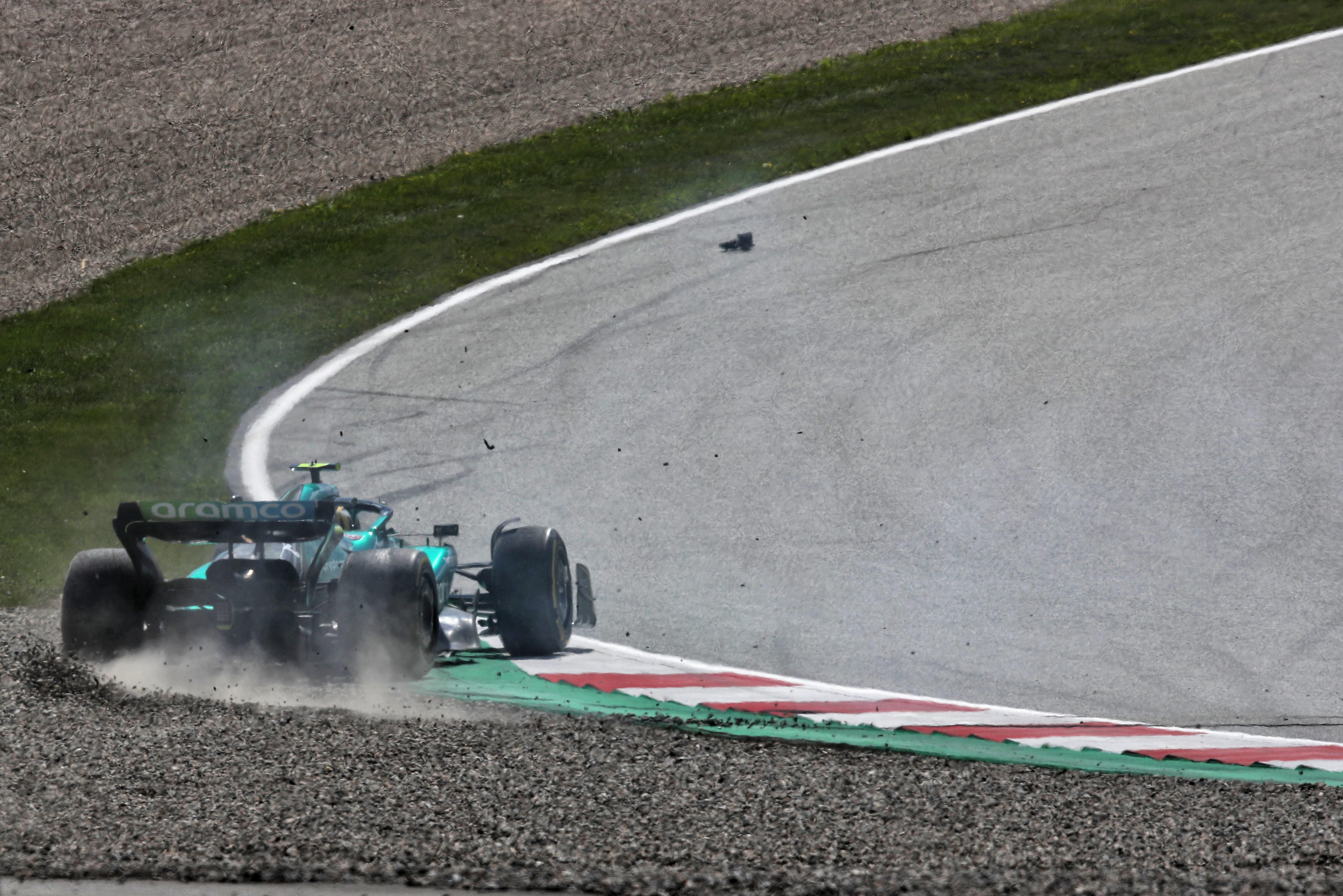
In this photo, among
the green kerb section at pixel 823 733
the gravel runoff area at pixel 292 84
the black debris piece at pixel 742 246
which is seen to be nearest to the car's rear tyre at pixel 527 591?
the green kerb section at pixel 823 733

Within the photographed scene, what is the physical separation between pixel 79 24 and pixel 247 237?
758 cm

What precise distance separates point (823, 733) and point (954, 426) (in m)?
6.33

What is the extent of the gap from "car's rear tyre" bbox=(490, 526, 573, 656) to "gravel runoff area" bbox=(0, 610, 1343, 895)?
1.79 metres

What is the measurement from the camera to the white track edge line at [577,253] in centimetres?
1314

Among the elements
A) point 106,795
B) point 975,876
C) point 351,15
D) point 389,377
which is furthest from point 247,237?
point 975,876

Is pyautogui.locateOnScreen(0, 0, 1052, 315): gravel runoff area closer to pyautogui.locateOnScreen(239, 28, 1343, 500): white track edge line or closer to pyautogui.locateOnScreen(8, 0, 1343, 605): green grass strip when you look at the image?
pyautogui.locateOnScreen(8, 0, 1343, 605): green grass strip

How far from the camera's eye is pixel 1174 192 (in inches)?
725

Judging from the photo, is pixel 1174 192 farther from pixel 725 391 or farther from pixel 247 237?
pixel 247 237

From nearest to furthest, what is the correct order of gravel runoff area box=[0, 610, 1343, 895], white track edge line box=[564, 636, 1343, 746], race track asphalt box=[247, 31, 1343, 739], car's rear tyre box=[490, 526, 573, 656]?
gravel runoff area box=[0, 610, 1343, 895] < white track edge line box=[564, 636, 1343, 746] < car's rear tyre box=[490, 526, 573, 656] < race track asphalt box=[247, 31, 1343, 739]

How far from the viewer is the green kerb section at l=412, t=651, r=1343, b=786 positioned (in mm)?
6875

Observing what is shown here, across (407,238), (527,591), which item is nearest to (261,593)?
(527,591)

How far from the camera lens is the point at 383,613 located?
785cm

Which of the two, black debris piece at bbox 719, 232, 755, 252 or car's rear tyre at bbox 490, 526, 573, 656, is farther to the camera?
black debris piece at bbox 719, 232, 755, 252

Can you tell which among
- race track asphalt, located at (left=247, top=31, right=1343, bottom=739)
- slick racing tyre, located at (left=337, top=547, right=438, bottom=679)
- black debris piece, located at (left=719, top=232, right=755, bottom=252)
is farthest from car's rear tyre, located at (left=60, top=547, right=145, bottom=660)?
black debris piece, located at (left=719, top=232, right=755, bottom=252)
